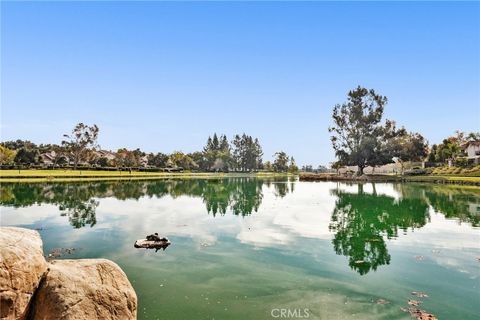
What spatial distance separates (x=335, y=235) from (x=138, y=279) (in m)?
12.8

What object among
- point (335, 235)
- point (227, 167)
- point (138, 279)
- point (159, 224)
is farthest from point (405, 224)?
point (227, 167)

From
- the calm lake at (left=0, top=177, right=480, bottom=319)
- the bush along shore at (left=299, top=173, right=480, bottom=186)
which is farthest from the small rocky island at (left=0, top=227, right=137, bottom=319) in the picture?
the bush along shore at (left=299, top=173, right=480, bottom=186)

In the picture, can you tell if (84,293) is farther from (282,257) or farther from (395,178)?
(395,178)

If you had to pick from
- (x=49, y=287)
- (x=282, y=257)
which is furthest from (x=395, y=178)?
(x=49, y=287)

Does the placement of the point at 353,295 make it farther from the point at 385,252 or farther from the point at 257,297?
the point at 385,252

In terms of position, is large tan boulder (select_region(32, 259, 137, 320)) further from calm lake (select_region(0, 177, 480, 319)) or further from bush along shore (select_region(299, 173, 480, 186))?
bush along shore (select_region(299, 173, 480, 186))

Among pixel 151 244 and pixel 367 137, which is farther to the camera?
pixel 367 137

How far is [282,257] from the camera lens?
16.0m

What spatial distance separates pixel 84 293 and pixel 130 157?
134m

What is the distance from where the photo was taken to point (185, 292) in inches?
458

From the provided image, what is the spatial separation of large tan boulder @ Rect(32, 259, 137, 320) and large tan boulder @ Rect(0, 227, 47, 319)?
0.27 meters

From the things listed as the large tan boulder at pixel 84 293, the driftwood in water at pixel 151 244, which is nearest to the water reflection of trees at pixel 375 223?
the driftwood in water at pixel 151 244

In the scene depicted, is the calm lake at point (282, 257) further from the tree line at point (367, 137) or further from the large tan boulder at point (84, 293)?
the tree line at point (367, 137)

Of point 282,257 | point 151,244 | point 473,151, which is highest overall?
point 473,151
